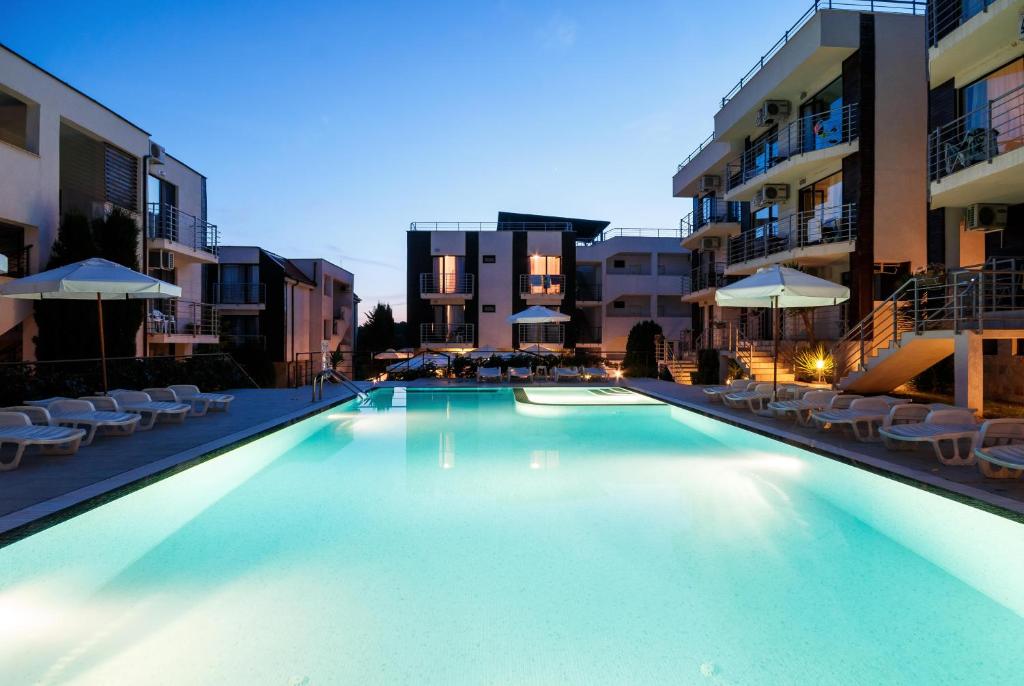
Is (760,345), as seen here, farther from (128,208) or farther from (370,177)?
(370,177)

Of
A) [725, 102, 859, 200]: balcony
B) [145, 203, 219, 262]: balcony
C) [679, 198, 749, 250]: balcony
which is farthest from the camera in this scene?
[679, 198, 749, 250]: balcony

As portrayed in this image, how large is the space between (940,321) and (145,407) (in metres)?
12.1

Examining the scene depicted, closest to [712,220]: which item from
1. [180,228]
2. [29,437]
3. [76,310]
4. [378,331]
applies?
[180,228]

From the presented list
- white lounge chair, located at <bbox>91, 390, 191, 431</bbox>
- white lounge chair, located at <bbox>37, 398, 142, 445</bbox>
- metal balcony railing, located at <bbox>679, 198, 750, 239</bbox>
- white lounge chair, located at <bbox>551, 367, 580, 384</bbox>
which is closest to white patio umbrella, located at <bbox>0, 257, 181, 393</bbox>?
white lounge chair, located at <bbox>91, 390, 191, 431</bbox>

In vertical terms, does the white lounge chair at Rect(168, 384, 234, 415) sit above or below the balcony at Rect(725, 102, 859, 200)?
below

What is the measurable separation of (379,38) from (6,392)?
1468 cm

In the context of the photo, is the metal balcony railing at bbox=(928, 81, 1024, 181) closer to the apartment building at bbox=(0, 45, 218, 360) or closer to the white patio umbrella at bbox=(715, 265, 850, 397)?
the white patio umbrella at bbox=(715, 265, 850, 397)

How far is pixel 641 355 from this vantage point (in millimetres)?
22000

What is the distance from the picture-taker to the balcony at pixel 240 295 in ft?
91.0

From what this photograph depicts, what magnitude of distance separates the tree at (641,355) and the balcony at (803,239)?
360 cm

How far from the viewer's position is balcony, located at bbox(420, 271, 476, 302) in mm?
33625

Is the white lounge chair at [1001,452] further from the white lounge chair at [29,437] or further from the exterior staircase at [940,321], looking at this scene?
the white lounge chair at [29,437]

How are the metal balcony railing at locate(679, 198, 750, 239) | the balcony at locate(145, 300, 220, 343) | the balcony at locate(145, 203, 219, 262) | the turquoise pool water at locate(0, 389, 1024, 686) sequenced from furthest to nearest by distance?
the metal balcony railing at locate(679, 198, 750, 239) < the balcony at locate(145, 203, 219, 262) < the balcony at locate(145, 300, 220, 343) < the turquoise pool water at locate(0, 389, 1024, 686)

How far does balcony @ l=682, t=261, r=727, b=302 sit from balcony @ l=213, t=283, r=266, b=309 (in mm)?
18984
